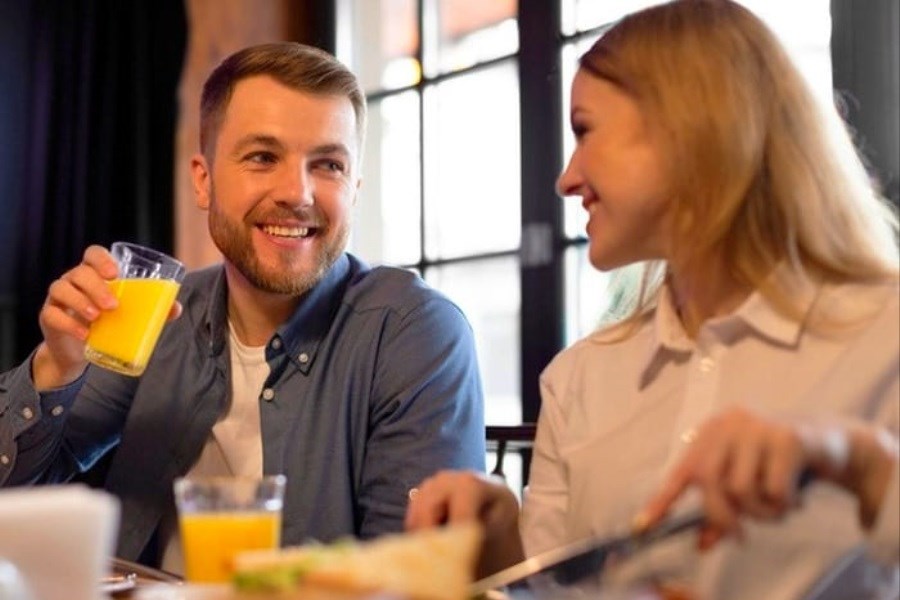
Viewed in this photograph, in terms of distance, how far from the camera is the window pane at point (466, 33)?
3652 millimetres

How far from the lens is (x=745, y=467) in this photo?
2.96 ft

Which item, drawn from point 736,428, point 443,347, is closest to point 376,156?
point 443,347

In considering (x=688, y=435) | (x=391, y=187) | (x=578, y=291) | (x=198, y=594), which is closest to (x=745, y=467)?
(x=198, y=594)

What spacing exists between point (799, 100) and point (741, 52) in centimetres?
9

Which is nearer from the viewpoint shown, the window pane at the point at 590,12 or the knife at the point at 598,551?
the knife at the point at 598,551

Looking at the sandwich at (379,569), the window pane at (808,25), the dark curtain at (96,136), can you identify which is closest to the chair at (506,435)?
the window pane at (808,25)

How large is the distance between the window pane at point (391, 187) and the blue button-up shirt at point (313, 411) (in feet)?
5.71

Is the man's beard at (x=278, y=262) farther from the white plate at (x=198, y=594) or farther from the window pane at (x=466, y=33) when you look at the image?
the window pane at (x=466, y=33)

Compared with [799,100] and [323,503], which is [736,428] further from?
[323,503]

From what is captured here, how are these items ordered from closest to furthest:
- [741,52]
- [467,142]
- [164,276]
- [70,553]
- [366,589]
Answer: [366,589] < [70,553] < [741,52] < [164,276] < [467,142]

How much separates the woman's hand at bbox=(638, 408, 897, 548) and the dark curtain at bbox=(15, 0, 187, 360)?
359 cm

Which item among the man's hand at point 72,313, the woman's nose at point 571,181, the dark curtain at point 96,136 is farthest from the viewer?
the dark curtain at point 96,136

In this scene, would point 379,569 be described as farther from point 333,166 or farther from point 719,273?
point 333,166

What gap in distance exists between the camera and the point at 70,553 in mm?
907
